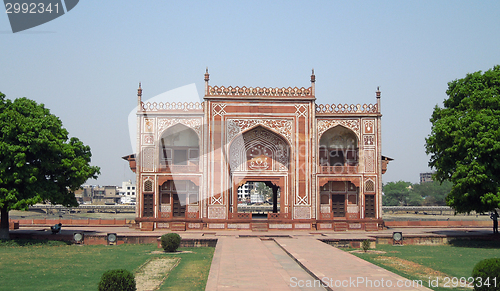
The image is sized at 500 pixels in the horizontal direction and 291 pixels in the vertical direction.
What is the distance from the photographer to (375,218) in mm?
30000

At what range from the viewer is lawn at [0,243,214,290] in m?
12.7

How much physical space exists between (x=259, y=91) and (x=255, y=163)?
446cm

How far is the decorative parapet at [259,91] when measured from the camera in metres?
30.1

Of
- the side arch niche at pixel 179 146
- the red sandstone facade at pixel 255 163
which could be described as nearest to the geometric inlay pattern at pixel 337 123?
the red sandstone facade at pixel 255 163

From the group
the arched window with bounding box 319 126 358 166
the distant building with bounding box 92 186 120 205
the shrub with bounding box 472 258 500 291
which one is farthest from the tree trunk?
the distant building with bounding box 92 186 120 205

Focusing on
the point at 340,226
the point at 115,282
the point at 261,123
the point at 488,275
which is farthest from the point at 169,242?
the point at 340,226

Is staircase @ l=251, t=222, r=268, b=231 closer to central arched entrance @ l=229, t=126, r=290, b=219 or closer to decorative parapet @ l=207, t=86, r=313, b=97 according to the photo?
central arched entrance @ l=229, t=126, r=290, b=219

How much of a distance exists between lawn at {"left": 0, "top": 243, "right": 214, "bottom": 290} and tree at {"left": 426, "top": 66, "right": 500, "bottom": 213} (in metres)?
11.6

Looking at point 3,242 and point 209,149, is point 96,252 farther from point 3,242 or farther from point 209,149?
point 209,149

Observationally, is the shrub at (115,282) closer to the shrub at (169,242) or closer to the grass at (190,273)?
the grass at (190,273)

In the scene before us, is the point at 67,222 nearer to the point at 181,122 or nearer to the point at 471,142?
the point at 181,122

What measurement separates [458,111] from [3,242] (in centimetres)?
2197

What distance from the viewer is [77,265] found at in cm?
1583

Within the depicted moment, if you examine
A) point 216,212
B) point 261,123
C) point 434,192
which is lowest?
point 434,192
